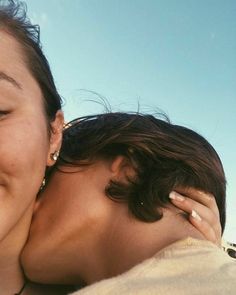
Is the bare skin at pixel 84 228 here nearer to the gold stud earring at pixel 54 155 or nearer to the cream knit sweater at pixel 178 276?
the gold stud earring at pixel 54 155

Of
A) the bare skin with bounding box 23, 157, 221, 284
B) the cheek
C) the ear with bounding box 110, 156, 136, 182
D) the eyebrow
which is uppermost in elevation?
the eyebrow

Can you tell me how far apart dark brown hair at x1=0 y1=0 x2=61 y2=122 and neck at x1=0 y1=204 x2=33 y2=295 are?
1.66 feet

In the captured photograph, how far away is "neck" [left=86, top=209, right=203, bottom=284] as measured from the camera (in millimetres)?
1558

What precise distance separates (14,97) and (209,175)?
0.91m

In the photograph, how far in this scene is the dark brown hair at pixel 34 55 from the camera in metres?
1.86

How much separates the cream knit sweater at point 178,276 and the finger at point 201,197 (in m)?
0.52

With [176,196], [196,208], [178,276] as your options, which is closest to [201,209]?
[196,208]

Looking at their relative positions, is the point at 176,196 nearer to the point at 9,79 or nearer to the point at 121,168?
the point at 121,168

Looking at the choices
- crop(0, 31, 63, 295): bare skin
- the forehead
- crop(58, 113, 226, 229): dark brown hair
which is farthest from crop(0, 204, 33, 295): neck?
the forehead

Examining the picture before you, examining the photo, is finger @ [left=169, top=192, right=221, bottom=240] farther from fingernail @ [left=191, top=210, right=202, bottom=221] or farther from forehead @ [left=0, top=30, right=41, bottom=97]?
forehead @ [left=0, top=30, right=41, bottom=97]

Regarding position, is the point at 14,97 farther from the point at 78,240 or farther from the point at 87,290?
the point at 87,290

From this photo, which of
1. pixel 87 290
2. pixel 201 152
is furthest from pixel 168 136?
pixel 87 290

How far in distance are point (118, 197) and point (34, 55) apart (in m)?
0.79

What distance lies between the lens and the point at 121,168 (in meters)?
1.86
